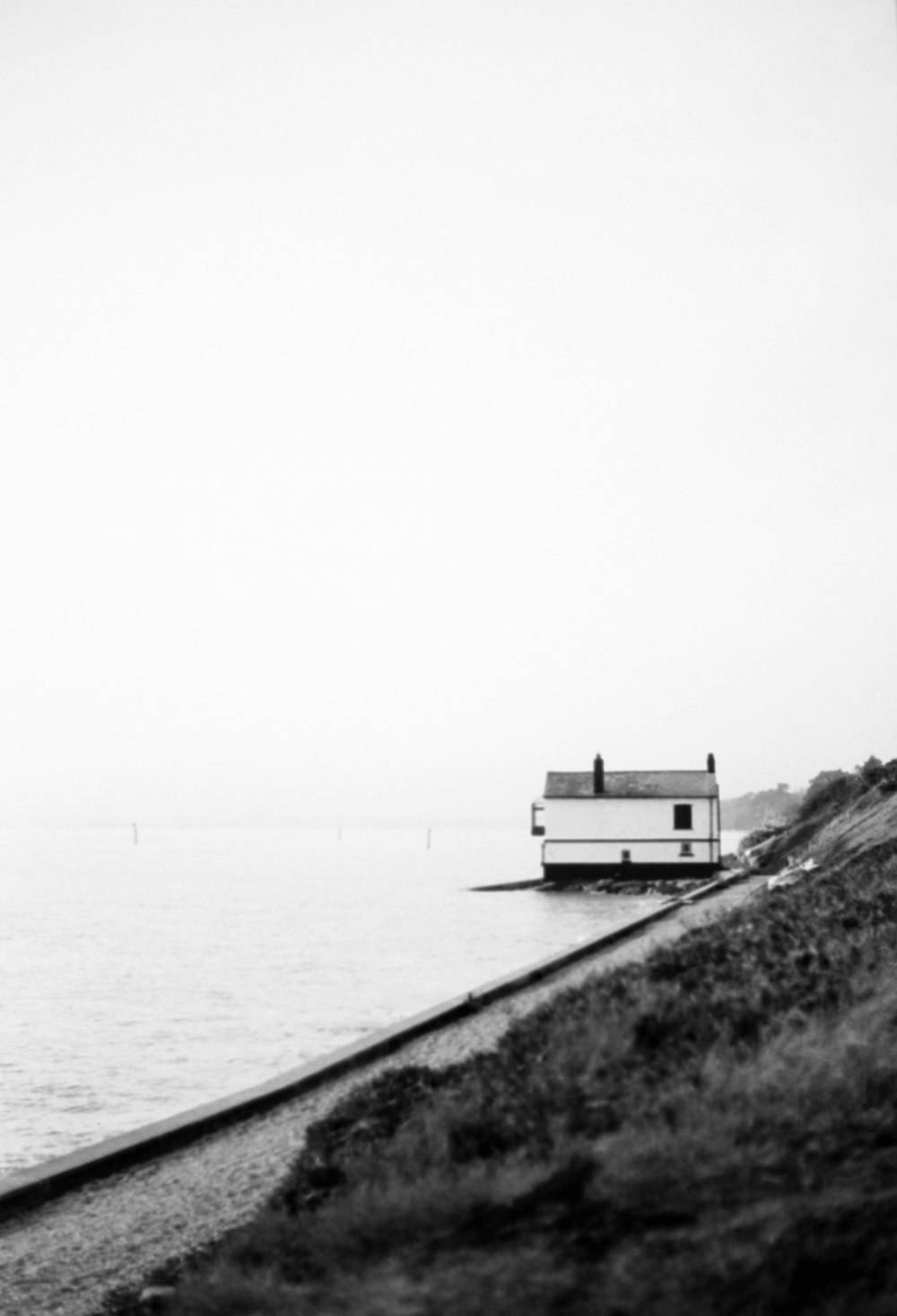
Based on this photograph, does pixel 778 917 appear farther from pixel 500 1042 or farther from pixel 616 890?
pixel 616 890

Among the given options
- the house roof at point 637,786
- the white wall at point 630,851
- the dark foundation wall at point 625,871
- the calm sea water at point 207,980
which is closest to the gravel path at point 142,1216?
the calm sea water at point 207,980

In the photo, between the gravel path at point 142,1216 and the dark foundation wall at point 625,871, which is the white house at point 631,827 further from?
the gravel path at point 142,1216

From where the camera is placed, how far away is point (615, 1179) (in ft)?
16.7

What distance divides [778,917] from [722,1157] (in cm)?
828

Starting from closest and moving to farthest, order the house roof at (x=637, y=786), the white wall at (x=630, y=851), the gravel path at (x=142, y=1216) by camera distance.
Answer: the gravel path at (x=142, y=1216) < the white wall at (x=630, y=851) < the house roof at (x=637, y=786)

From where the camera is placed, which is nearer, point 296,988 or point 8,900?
point 296,988

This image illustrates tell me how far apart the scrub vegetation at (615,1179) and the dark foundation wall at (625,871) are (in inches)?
2308

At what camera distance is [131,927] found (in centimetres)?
5253

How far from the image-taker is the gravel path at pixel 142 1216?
7.57m

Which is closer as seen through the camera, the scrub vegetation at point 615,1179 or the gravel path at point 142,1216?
the scrub vegetation at point 615,1179

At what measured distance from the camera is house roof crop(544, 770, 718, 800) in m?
67.9

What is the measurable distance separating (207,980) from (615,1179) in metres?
29.0

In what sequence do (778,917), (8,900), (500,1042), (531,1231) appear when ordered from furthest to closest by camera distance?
(8,900) < (778,917) < (500,1042) < (531,1231)

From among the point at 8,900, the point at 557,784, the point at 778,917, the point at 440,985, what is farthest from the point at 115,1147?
the point at 8,900
